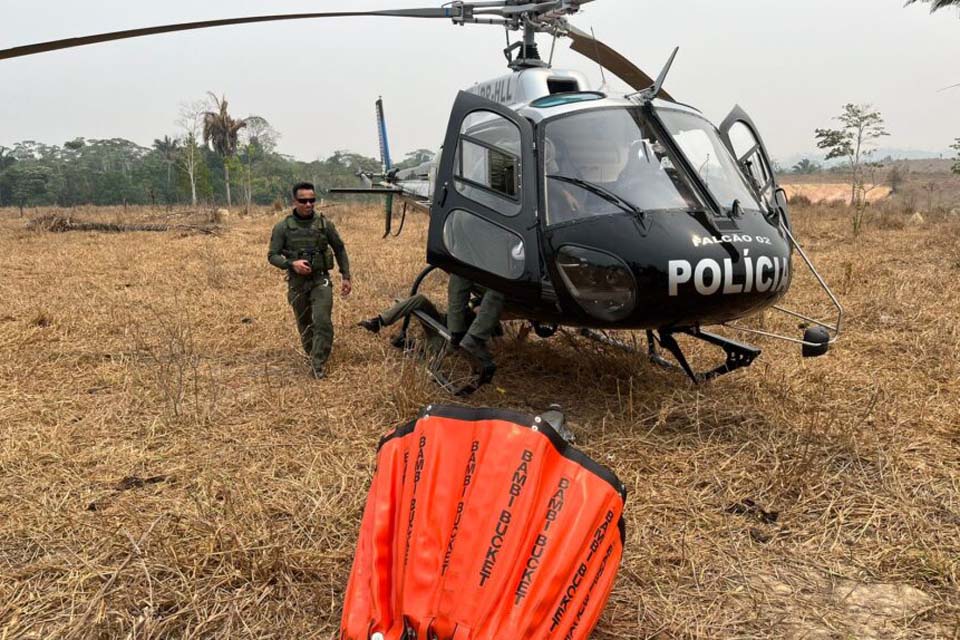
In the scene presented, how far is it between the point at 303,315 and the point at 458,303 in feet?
5.31

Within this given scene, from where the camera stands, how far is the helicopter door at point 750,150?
4.37 metres

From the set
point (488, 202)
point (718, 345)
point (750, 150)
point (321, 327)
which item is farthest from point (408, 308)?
point (750, 150)

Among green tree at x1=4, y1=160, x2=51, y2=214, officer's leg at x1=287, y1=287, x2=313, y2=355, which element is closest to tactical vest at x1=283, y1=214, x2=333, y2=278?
officer's leg at x1=287, y1=287, x2=313, y2=355

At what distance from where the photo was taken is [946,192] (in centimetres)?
4916

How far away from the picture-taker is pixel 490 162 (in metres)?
4.12

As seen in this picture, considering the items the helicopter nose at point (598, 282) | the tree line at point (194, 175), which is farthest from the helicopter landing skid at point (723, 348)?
the tree line at point (194, 175)

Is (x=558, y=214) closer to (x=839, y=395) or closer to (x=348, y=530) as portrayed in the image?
(x=348, y=530)

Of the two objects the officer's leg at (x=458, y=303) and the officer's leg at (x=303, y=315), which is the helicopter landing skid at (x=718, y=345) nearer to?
the officer's leg at (x=458, y=303)

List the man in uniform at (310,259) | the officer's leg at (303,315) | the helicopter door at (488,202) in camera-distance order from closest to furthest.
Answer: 1. the helicopter door at (488,202)
2. the man in uniform at (310,259)
3. the officer's leg at (303,315)

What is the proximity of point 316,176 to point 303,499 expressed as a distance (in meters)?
66.6

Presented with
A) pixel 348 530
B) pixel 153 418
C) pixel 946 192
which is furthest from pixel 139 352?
pixel 946 192

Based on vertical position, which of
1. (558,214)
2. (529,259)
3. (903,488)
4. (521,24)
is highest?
(521,24)

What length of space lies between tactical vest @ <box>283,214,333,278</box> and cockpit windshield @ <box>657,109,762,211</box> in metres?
2.84

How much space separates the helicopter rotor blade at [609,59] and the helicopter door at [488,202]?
1.68 m
